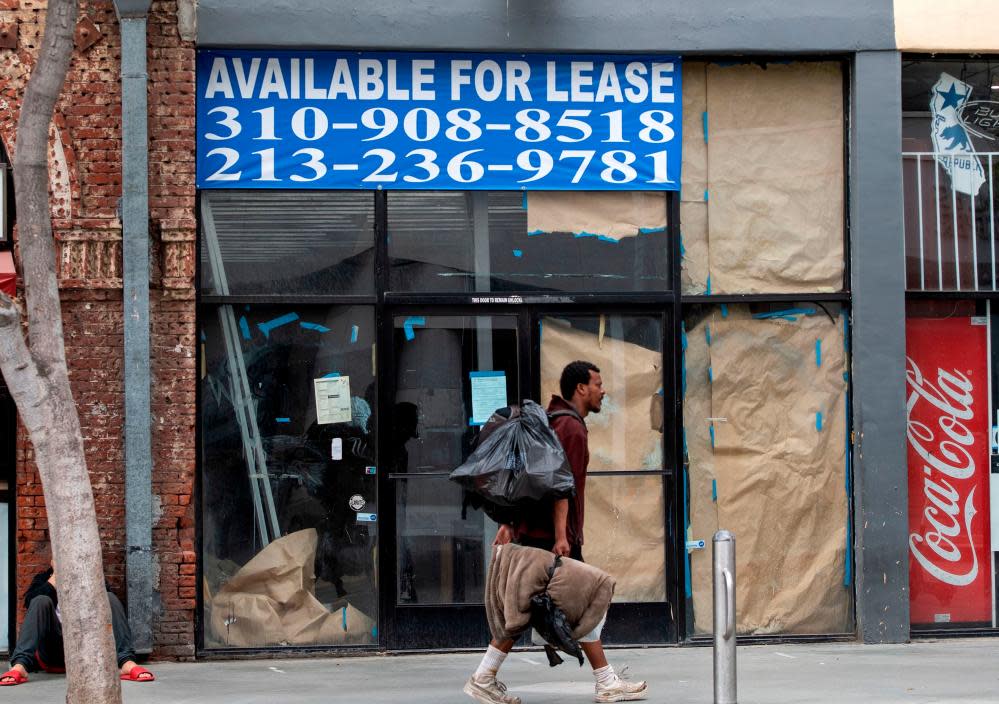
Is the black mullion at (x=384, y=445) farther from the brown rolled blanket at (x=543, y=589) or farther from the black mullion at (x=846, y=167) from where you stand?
the black mullion at (x=846, y=167)

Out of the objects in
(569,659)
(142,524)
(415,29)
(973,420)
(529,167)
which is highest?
(415,29)

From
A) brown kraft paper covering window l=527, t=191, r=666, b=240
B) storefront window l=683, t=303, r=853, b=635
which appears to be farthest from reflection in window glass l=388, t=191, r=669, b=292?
storefront window l=683, t=303, r=853, b=635

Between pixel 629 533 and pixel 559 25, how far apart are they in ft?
12.2

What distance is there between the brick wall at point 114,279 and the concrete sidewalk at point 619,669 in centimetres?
88

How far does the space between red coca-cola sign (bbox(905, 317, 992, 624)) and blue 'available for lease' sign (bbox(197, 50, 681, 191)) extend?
2390 millimetres

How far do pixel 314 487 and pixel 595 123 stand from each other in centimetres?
333

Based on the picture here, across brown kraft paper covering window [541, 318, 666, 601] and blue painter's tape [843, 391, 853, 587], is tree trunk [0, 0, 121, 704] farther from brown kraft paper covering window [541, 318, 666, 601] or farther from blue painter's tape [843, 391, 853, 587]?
blue painter's tape [843, 391, 853, 587]

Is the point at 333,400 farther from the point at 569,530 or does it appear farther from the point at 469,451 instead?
the point at 569,530

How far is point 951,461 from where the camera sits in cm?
1052

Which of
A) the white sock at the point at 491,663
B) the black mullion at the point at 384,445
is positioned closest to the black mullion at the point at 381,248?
the black mullion at the point at 384,445

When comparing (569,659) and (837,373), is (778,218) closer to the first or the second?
(837,373)

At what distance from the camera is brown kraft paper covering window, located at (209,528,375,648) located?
9992mm

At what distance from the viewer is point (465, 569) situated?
10164mm

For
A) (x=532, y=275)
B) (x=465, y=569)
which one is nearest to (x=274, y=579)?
(x=465, y=569)
